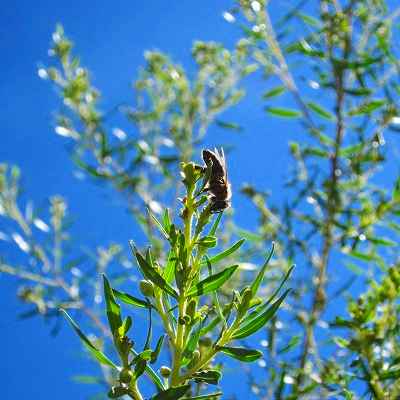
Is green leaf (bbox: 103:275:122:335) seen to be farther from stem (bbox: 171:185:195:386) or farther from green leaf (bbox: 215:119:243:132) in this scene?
green leaf (bbox: 215:119:243:132)

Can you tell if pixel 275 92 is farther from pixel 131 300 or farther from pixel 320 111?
pixel 131 300

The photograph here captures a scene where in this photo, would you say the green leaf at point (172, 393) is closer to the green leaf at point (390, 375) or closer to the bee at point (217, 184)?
the bee at point (217, 184)

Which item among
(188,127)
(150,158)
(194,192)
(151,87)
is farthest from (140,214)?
(194,192)

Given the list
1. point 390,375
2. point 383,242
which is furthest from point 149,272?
point 383,242

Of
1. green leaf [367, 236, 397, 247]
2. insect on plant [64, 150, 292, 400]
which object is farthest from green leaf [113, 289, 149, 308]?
green leaf [367, 236, 397, 247]

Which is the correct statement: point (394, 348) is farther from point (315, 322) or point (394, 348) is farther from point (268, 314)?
point (268, 314)

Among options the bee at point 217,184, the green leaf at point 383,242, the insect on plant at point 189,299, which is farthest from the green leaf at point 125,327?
the green leaf at point 383,242
